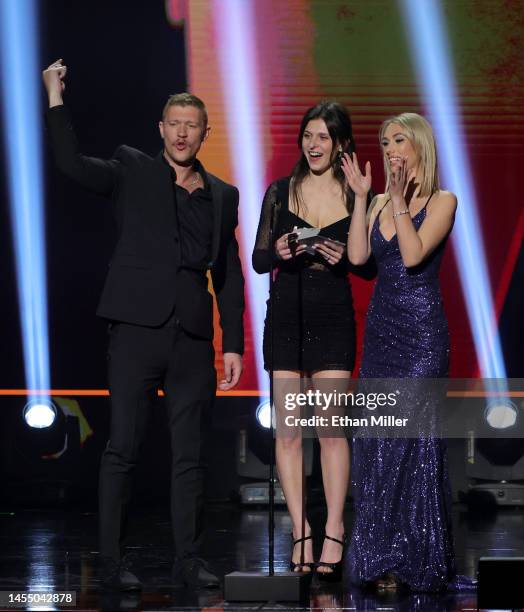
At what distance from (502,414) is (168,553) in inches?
82.9

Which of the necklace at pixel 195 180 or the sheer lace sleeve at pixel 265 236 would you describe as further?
the sheer lace sleeve at pixel 265 236

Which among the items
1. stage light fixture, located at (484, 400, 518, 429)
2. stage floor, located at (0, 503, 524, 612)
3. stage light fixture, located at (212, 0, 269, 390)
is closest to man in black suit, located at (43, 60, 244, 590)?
stage floor, located at (0, 503, 524, 612)

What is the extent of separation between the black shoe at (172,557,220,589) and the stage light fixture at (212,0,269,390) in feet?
7.32

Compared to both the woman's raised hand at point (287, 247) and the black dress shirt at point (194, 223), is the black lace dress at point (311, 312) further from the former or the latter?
the black dress shirt at point (194, 223)

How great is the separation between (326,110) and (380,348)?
79 centimetres

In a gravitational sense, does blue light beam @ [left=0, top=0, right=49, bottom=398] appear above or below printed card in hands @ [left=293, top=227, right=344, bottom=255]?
above

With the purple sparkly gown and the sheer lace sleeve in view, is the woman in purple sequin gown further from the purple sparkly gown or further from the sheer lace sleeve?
the sheer lace sleeve

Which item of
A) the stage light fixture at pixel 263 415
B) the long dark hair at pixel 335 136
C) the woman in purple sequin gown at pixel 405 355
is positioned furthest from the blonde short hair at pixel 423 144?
the stage light fixture at pixel 263 415

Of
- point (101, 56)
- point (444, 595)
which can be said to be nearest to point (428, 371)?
point (444, 595)

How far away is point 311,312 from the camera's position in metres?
3.85

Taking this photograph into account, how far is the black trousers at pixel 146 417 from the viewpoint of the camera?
3.45 m

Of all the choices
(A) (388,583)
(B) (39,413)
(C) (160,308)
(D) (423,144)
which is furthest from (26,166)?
(A) (388,583)

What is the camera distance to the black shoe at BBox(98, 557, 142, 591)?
11.1 ft

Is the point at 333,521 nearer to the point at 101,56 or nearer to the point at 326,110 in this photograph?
the point at 326,110
